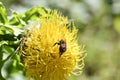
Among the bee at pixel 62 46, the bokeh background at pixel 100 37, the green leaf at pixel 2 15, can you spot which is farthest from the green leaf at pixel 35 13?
the bokeh background at pixel 100 37

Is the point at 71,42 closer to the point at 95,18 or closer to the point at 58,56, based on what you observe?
the point at 58,56

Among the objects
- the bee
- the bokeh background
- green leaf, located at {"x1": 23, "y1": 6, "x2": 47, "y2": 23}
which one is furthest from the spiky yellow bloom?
the bokeh background

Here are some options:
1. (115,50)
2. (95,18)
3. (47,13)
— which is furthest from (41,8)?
(115,50)

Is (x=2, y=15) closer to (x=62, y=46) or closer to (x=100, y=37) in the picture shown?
(x=62, y=46)

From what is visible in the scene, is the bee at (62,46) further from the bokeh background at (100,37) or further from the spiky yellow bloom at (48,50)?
the bokeh background at (100,37)

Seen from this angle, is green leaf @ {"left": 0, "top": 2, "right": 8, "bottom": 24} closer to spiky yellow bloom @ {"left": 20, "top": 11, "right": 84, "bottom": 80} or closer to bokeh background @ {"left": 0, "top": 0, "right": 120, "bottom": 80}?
spiky yellow bloom @ {"left": 20, "top": 11, "right": 84, "bottom": 80}

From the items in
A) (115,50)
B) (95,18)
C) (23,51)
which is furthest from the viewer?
(115,50)
